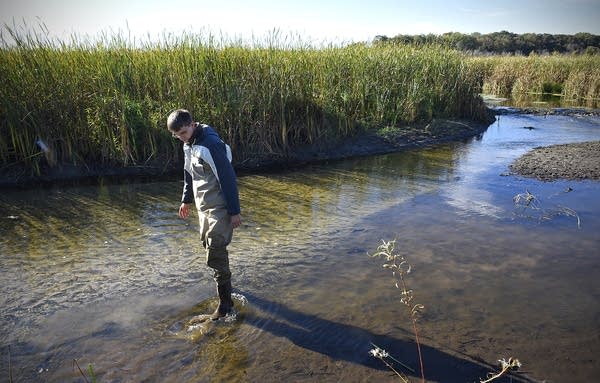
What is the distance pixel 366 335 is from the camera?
3418 mm

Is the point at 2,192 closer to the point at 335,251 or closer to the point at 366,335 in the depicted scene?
the point at 335,251

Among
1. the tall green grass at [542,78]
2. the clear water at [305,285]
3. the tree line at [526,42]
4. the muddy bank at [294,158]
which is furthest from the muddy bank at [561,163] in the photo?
the tree line at [526,42]

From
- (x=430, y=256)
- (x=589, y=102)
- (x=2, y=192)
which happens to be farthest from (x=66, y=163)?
(x=589, y=102)

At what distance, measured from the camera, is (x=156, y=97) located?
848cm

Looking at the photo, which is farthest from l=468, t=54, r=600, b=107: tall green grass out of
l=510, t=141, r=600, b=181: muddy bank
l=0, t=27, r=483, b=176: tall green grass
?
l=0, t=27, r=483, b=176: tall green grass

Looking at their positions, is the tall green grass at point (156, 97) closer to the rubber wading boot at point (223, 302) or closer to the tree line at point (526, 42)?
the rubber wading boot at point (223, 302)

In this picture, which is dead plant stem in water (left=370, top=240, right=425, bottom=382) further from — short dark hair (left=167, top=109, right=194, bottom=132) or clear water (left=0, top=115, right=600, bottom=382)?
short dark hair (left=167, top=109, right=194, bottom=132)

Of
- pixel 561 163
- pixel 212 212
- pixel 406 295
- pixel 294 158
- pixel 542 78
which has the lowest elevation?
pixel 406 295

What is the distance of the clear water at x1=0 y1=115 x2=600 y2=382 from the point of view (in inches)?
124

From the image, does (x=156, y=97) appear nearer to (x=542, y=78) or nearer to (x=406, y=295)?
(x=406, y=295)

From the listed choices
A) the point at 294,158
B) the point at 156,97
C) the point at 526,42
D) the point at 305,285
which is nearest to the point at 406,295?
the point at 305,285

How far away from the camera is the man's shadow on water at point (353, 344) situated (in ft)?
9.78

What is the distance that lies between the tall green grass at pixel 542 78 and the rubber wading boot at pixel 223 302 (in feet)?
66.3

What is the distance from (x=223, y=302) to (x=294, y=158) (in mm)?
5981
